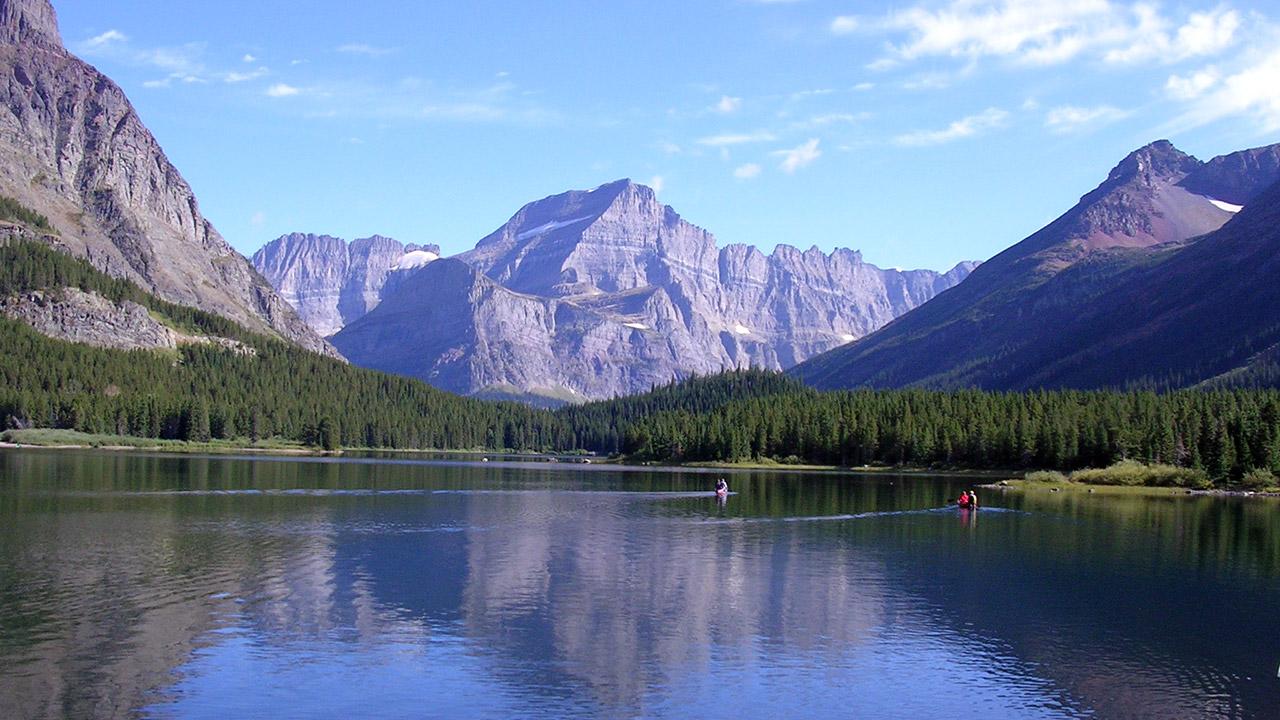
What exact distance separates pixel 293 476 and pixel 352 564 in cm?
10381

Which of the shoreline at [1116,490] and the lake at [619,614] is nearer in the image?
the lake at [619,614]

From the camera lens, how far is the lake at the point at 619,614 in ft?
141

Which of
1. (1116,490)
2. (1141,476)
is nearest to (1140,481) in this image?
(1141,476)

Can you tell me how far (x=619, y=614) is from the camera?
5944 cm

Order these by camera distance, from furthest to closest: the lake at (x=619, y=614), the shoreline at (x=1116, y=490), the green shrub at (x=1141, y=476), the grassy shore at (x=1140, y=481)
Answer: the green shrub at (x=1141, y=476), the grassy shore at (x=1140, y=481), the shoreline at (x=1116, y=490), the lake at (x=619, y=614)

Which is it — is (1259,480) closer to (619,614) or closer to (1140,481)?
(1140,481)

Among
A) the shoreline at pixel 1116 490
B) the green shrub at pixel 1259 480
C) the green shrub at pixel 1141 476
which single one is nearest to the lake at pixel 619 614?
the shoreline at pixel 1116 490

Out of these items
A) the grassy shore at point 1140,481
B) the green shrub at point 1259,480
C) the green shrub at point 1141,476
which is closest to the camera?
the green shrub at point 1259,480

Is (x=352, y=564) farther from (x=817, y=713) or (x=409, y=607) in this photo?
(x=817, y=713)

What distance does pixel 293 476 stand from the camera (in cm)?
17238

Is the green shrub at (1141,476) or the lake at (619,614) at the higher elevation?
the green shrub at (1141,476)

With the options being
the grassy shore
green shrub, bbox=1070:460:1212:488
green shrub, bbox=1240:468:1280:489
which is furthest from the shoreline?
green shrub, bbox=1070:460:1212:488

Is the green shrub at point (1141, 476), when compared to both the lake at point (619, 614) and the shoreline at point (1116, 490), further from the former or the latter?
the lake at point (619, 614)

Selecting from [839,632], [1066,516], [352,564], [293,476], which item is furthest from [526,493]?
[839,632]
